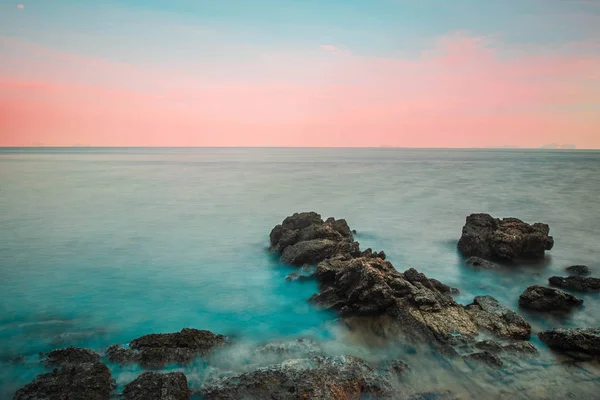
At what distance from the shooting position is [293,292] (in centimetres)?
1076

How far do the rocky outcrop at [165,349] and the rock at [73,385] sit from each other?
737 millimetres

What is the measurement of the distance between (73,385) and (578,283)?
11.5m

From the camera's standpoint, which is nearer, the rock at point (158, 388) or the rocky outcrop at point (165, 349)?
the rock at point (158, 388)

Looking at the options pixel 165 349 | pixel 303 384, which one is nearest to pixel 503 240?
pixel 303 384

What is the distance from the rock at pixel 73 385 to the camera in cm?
566

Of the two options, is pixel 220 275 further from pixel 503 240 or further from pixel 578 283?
pixel 578 283

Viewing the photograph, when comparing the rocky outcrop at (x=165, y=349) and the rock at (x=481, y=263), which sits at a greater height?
the rock at (x=481, y=263)

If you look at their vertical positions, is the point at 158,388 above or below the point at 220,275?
above

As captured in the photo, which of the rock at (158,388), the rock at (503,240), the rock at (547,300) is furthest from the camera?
the rock at (503,240)

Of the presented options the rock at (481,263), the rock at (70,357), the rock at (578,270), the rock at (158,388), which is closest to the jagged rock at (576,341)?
the rock at (481,263)

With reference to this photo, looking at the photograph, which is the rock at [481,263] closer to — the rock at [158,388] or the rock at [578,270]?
the rock at [578,270]

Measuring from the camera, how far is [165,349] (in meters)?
7.12

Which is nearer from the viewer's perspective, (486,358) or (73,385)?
(73,385)

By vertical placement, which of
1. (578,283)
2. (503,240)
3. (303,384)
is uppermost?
(503,240)
